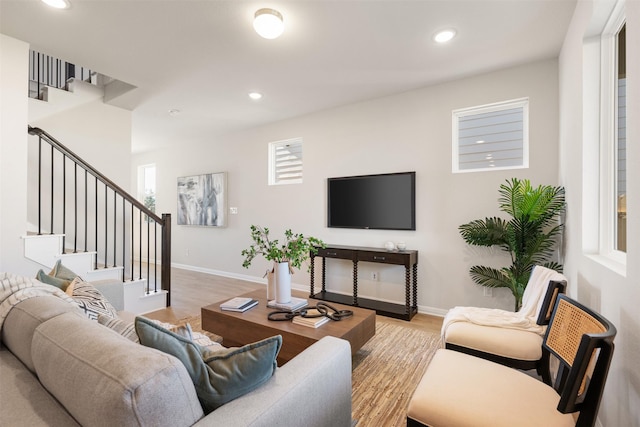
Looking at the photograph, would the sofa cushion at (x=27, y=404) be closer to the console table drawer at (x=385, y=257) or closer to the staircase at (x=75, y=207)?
the staircase at (x=75, y=207)

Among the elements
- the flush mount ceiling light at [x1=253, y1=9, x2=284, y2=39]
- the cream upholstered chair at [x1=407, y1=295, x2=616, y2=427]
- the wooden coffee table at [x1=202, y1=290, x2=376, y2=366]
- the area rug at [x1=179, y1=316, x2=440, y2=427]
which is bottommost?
the area rug at [x1=179, y1=316, x2=440, y2=427]

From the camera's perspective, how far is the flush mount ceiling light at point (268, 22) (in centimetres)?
223

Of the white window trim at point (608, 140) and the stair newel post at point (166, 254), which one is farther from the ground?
the white window trim at point (608, 140)

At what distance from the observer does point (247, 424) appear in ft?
2.68

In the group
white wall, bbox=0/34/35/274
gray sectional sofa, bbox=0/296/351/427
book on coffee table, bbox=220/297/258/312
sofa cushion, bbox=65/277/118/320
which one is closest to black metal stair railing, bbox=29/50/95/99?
white wall, bbox=0/34/35/274

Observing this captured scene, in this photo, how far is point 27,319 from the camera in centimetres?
120

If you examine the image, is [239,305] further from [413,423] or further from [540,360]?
[540,360]

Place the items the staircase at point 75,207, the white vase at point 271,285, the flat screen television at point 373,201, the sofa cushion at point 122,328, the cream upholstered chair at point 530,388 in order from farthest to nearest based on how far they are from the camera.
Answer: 1. the flat screen television at point 373,201
2. the staircase at point 75,207
3. the white vase at point 271,285
4. the sofa cushion at point 122,328
5. the cream upholstered chair at point 530,388

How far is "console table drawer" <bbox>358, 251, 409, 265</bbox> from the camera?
11.3ft

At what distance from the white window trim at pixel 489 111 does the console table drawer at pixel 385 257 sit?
117cm

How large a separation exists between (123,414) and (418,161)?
3590 mm

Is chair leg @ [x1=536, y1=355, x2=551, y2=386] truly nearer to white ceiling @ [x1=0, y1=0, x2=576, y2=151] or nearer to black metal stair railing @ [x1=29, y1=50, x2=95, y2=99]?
white ceiling @ [x1=0, y1=0, x2=576, y2=151]

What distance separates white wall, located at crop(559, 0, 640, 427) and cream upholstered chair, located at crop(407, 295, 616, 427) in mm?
221

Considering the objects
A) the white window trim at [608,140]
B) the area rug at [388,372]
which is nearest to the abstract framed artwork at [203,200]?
the area rug at [388,372]
